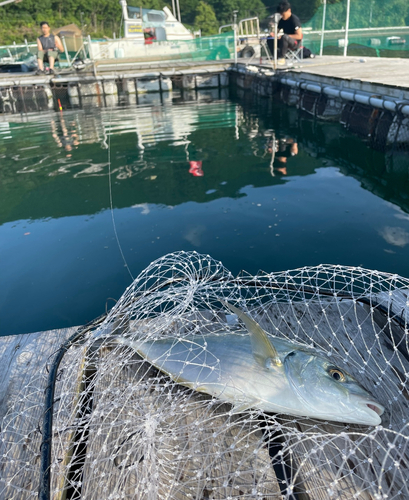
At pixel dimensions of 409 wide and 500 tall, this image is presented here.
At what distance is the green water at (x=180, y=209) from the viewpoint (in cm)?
578

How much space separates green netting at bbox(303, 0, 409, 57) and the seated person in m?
4.32

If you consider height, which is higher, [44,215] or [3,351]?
[3,351]

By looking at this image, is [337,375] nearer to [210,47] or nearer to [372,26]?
[372,26]

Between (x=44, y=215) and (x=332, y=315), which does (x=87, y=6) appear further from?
(x=332, y=315)

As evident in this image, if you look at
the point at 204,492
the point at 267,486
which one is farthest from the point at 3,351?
the point at 267,486

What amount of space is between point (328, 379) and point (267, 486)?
70 cm

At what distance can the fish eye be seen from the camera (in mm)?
2379

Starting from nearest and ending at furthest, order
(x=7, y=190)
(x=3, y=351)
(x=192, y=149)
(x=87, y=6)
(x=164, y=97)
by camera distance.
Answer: (x=3, y=351), (x=7, y=190), (x=192, y=149), (x=164, y=97), (x=87, y=6)

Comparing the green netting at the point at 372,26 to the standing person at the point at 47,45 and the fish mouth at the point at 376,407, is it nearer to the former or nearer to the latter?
the standing person at the point at 47,45

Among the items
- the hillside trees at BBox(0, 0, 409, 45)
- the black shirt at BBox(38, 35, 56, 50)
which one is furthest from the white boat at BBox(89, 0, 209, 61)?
the hillside trees at BBox(0, 0, 409, 45)

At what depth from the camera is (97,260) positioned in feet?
20.5

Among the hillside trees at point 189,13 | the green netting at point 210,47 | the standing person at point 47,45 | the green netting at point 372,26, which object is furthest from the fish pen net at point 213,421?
the green netting at point 210,47

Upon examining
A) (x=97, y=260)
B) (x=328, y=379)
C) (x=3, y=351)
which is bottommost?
(x=97, y=260)

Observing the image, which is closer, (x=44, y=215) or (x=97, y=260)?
(x=97, y=260)
